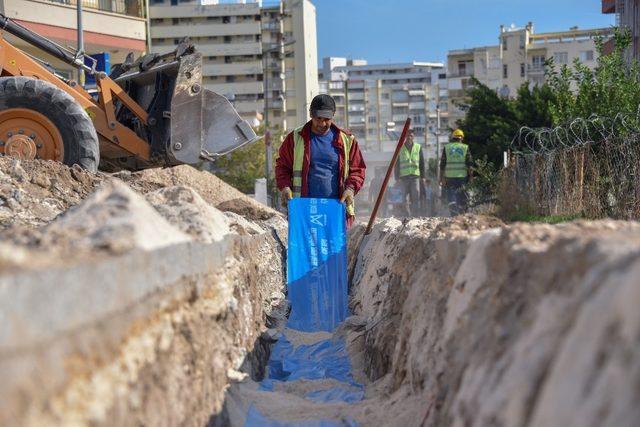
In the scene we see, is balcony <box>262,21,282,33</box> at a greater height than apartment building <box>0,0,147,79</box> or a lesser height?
greater

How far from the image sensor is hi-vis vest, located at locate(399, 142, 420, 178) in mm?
18031

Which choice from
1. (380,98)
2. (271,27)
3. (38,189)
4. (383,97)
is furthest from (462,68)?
(38,189)

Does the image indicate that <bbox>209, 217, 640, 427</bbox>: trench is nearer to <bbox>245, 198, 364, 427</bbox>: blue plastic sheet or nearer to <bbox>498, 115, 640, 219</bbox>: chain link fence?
<bbox>245, 198, 364, 427</bbox>: blue plastic sheet

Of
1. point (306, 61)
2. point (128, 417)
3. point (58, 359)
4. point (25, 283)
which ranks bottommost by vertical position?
point (128, 417)

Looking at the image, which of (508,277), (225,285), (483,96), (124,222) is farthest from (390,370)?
(483,96)

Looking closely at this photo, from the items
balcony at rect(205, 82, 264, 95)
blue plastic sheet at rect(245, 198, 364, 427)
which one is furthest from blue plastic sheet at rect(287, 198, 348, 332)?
balcony at rect(205, 82, 264, 95)

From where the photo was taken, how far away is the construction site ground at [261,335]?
2.52m

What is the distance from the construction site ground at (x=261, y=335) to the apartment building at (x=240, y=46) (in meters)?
81.2

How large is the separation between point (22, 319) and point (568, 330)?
157 centimetres

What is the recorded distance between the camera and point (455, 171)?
710 inches

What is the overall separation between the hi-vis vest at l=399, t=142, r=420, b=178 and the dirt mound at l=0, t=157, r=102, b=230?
9.31 metres

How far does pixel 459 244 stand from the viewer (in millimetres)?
4645

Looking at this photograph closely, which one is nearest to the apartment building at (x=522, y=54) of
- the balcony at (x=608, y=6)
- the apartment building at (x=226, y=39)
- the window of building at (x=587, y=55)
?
the window of building at (x=587, y=55)

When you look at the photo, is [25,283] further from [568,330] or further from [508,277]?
[508,277]
